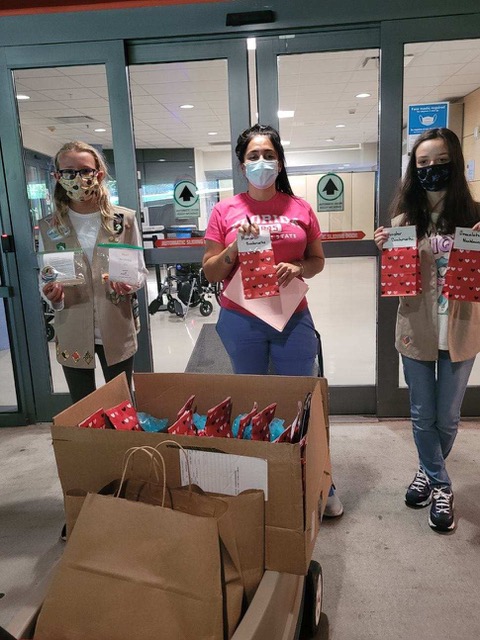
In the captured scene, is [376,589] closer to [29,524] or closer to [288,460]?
[288,460]

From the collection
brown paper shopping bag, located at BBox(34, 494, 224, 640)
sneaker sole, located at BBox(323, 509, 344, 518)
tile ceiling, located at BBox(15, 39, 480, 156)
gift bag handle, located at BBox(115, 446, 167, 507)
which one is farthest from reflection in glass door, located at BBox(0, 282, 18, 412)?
brown paper shopping bag, located at BBox(34, 494, 224, 640)

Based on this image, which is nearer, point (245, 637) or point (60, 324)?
point (245, 637)

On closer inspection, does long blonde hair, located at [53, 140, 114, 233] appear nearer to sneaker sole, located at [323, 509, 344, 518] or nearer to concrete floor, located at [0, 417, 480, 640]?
concrete floor, located at [0, 417, 480, 640]

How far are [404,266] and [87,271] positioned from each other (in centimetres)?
129

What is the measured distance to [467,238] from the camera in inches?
69.4

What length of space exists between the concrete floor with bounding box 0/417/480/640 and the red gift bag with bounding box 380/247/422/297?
3.30 feet

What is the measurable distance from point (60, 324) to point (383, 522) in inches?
64.2

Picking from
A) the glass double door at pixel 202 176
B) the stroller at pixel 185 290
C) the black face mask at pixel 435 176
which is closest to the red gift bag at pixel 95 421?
→ the black face mask at pixel 435 176

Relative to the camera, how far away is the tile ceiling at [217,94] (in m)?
3.68

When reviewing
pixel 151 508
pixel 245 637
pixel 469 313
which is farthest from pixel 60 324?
pixel 469 313

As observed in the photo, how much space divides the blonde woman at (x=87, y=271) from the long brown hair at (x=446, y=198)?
114 centimetres

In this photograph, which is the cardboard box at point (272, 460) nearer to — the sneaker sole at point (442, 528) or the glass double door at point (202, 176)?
the sneaker sole at point (442, 528)

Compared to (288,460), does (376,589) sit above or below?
below

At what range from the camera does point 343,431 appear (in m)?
2.94
